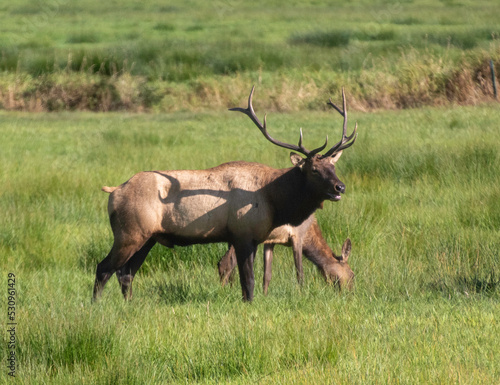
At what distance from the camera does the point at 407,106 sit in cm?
2333

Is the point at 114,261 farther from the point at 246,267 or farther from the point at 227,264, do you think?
the point at 227,264

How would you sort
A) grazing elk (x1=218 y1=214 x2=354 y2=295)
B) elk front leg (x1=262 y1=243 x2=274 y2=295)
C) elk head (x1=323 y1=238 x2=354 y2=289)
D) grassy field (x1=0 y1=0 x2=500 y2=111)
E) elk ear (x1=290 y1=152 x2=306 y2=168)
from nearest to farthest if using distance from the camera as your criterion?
elk ear (x1=290 y1=152 x2=306 y2=168) < elk front leg (x1=262 y1=243 x2=274 y2=295) < grazing elk (x1=218 y1=214 x2=354 y2=295) < elk head (x1=323 y1=238 x2=354 y2=289) < grassy field (x1=0 y1=0 x2=500 y2=111)

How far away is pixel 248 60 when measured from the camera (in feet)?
99.5

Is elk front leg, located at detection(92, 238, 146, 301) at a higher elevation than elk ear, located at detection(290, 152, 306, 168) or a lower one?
lower

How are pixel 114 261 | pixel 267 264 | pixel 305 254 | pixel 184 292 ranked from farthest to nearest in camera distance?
pixel 305 254 → pixel 267 264 → pixel 184 292 → pixel 114 261

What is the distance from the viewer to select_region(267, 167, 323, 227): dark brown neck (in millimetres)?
7863

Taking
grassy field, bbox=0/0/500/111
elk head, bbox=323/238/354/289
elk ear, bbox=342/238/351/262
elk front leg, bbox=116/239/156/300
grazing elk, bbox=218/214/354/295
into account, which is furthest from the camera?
grassy field, bbox=0/0/500/111

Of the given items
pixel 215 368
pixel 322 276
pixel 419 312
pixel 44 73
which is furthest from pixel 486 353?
pixel 44 73

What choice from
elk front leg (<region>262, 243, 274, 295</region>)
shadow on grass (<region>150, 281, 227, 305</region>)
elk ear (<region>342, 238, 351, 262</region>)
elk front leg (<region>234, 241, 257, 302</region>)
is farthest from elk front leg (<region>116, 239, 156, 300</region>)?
elk ear (<region>342, 238, 351, 262</region>)

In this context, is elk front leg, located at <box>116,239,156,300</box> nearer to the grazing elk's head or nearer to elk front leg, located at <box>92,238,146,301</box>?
elk front leg, located at <box>92,238,146,301</box>

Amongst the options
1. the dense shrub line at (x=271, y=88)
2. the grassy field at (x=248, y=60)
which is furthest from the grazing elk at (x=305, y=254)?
the grassy field at (x=248, y=60)

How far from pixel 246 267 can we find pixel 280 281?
0.87 meters

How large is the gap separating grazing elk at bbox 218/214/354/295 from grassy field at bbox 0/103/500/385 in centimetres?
14

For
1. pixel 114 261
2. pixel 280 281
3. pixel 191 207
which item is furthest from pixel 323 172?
pixel 114 261
